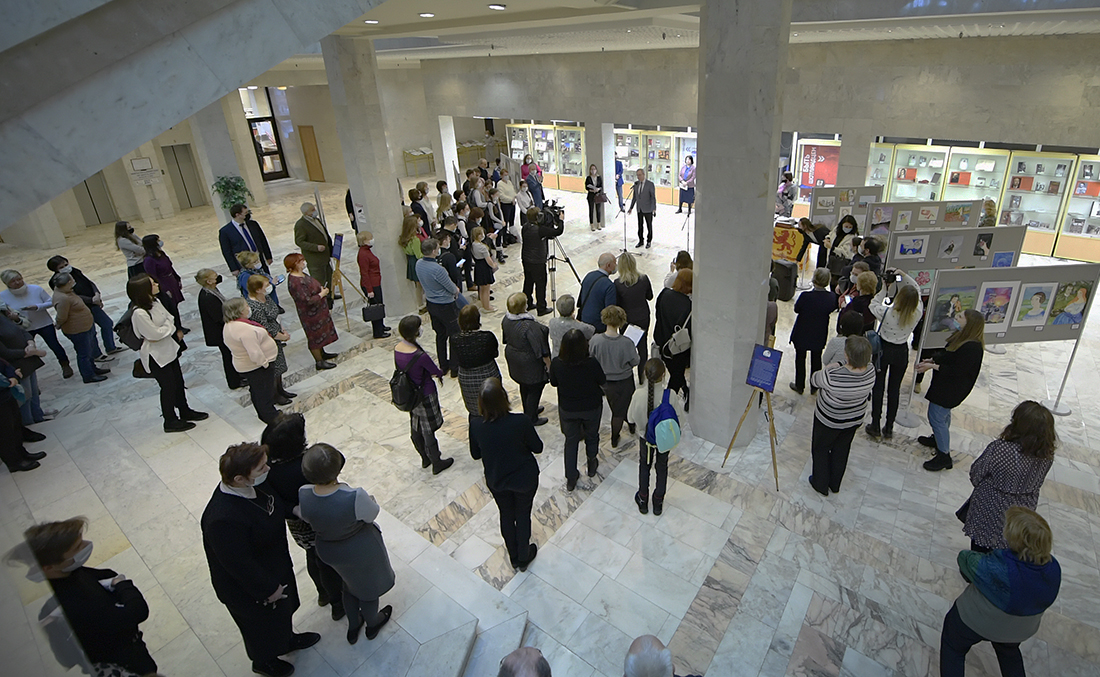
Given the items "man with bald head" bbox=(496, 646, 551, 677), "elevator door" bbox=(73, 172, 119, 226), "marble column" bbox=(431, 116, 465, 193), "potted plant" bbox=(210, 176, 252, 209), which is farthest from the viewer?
"marble column" bbox=(431, 116, 465, 193)

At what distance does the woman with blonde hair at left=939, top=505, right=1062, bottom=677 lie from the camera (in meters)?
2.79

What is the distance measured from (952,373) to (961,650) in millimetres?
2509

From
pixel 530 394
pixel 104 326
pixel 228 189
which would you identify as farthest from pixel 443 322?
pixel 228 189

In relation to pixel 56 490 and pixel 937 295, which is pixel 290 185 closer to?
pixel 56 490

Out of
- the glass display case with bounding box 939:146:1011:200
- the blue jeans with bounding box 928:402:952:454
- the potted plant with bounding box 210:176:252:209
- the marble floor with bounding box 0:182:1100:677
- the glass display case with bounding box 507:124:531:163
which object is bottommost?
the marble floor with bounding box 0:182:1100:677

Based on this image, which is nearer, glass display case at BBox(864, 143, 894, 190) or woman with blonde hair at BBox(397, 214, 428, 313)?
woman with blonde hair at BBox(397, 214, 428, 313)

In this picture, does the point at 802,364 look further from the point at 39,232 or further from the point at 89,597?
the point at 39,232

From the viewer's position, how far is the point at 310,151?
75.7 feet

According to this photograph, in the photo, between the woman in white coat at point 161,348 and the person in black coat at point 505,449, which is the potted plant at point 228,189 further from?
the person in black coat at point 505,449

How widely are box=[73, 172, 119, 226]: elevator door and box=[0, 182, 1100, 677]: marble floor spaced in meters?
13.6

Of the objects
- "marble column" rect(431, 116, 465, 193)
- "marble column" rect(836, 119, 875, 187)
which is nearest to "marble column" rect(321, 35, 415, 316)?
"marble column" rect(836, 119, 875, 187)

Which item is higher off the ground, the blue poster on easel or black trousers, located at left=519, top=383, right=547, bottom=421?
the blue poster on easel

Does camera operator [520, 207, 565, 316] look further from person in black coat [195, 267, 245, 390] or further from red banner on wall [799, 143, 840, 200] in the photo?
red banner on wall [799, 143, 840, 200]

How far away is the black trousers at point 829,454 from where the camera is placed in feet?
15.8
